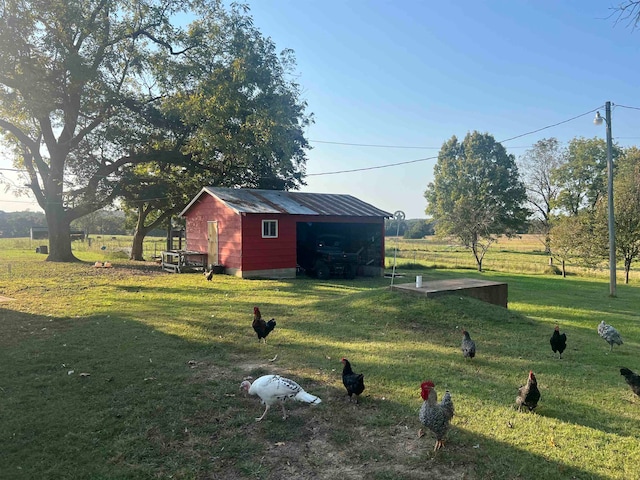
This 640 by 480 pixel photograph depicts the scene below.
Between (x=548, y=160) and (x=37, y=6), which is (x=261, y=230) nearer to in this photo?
(x=37, y=6)

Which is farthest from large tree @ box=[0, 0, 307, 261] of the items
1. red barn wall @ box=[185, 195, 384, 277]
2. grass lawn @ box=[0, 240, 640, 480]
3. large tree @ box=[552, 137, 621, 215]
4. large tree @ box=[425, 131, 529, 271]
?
large tree @ box=[552, 137, 621, 215]

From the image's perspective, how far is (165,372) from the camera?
5.63 metres

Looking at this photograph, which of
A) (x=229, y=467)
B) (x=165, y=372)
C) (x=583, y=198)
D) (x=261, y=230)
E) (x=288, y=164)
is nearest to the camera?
(x=229, y=467)

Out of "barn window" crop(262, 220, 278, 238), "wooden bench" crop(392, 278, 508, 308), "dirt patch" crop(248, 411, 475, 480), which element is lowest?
"dirt patch" crop(248, 411, 475, 480)

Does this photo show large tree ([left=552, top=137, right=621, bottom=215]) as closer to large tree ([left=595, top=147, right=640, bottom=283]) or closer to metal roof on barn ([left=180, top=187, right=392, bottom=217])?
large tree ([left=595, top=147, right=640, bottom=283])

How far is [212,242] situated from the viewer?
19438 mm

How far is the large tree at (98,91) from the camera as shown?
1845 centimetres

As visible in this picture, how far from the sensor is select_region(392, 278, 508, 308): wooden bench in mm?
9827

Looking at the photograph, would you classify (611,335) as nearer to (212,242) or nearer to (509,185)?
Result: (212,242)

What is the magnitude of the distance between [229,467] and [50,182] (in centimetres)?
2382

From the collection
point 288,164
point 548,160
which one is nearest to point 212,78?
point 288,164

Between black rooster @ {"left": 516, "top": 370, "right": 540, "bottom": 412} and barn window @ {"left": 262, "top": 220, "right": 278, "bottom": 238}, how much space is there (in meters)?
14.2

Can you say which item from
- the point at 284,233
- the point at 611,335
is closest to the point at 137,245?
the point at 284,233

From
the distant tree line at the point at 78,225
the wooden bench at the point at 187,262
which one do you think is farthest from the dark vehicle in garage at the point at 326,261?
the distant tree line at the point at 78,225
